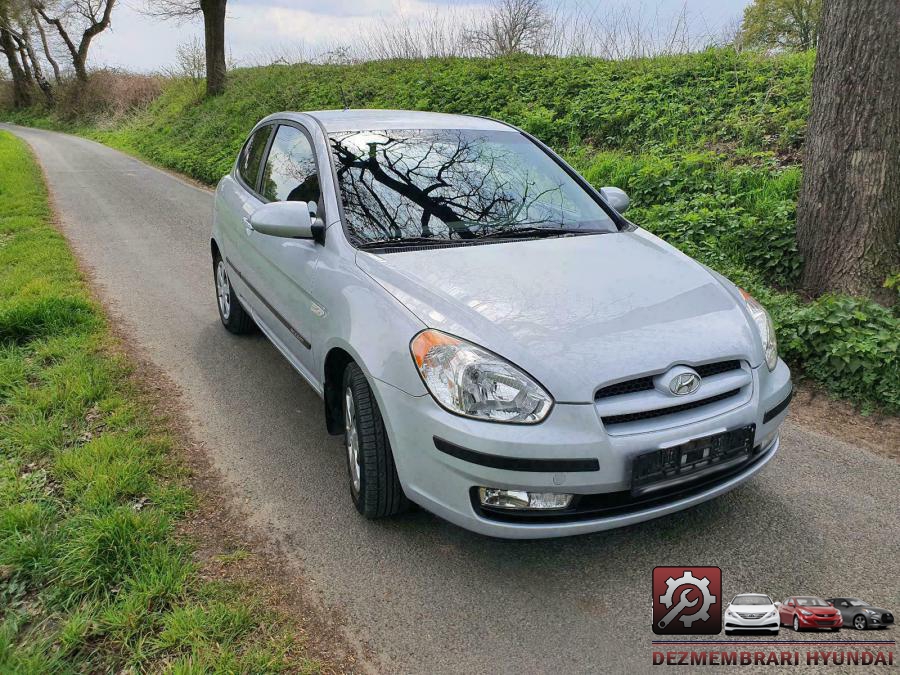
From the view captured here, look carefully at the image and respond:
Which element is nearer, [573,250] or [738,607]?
[738,607]

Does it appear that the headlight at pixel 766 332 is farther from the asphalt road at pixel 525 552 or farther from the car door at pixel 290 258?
the car door at pixel 290 258

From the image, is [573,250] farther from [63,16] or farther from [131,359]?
[63,16]

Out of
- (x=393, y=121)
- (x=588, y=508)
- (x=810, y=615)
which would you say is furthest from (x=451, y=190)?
(x=810, y=615)

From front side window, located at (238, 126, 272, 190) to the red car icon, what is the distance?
12.6ft

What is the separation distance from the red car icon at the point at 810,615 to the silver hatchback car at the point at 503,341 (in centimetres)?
47

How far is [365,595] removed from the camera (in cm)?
253

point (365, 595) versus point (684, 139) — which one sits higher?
point (684, 139)

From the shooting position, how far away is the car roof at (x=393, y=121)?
12.4 ft

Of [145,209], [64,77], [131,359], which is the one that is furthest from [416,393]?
[64,77]

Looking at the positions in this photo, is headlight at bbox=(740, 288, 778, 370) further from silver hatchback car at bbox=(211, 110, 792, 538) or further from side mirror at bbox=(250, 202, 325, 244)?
side mirror at bbox=(250, 202, 325, 244)

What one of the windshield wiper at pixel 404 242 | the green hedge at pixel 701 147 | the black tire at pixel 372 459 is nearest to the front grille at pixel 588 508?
the black tire at pixel 372 459

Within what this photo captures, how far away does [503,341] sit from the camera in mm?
2406

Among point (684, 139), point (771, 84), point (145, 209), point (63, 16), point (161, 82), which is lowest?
point (145, 209)

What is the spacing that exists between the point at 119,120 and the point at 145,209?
21.5 meters
